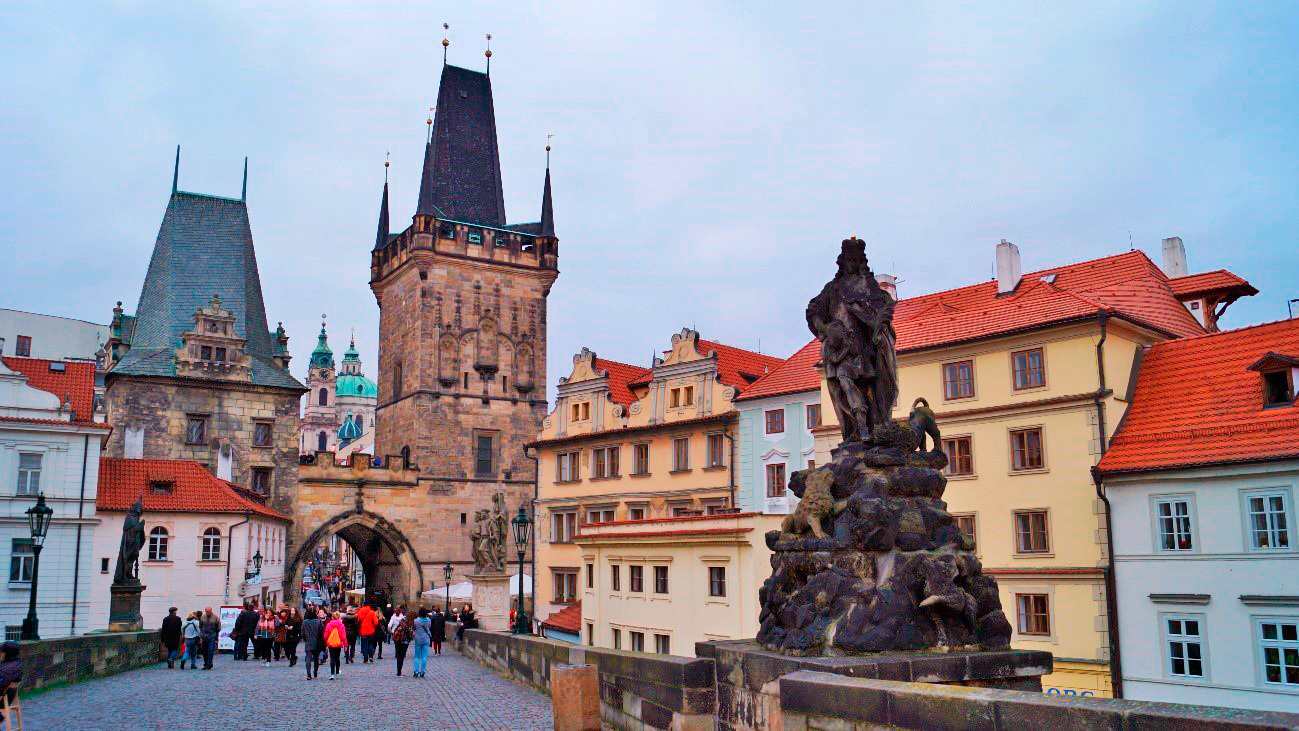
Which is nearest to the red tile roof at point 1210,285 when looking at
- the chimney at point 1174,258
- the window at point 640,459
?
the chimney at point 1174,258

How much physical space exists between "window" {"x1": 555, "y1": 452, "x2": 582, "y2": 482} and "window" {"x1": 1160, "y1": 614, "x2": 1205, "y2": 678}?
2292 cm

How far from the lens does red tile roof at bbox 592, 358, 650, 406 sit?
1610 inches

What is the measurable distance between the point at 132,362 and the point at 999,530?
35.1 m

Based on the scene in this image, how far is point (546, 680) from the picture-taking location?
15633 millimetres

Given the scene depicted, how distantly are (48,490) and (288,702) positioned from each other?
2202cm

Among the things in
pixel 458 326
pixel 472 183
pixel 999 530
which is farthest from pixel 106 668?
pixel 472 183

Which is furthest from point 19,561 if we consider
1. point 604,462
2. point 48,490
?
point 604,462

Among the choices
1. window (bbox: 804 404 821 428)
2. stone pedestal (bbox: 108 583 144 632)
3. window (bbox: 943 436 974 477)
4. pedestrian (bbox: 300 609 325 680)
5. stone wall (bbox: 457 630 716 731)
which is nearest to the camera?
stone wall (bbox: 457 630 716 731)

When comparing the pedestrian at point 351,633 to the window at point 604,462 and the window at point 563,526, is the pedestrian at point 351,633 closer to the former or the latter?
the window at point 604,462

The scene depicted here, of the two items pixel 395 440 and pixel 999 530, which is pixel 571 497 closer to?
pixel 395 440

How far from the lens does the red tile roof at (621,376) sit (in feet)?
134

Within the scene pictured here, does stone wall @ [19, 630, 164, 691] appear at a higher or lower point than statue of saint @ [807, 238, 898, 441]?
lower

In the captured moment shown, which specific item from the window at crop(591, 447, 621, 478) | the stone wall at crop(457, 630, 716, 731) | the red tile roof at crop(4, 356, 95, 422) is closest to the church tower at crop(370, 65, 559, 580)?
the window at crop(591, 447, 621, 478)

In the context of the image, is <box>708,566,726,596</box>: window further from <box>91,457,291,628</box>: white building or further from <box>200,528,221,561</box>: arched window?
<box>200,528,221,561</box>: arched window
